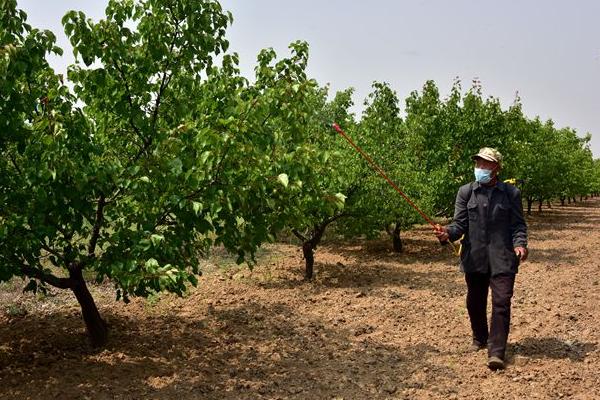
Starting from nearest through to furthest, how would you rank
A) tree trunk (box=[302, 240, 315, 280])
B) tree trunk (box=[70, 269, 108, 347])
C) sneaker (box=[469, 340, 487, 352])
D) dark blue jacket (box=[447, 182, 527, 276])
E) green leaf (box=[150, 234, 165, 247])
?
1. green leaf (box=[150, 234, 165, 247])
2. dark blue jacket (box=[447, 182, 527, 276])
3. sneaker (box=[469, 340, 487, 352])
4. tree trunk (box=[70, 269, 108, 347])
5. tree trunk (box=[302, 240, 315, 280])

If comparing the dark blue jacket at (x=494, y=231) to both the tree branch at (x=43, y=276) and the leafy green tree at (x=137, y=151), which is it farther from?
the tree branch at (x=43, y=276)

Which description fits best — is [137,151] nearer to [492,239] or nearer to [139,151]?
[139,151]

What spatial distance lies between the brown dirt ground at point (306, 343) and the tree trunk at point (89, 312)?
7.4 inches

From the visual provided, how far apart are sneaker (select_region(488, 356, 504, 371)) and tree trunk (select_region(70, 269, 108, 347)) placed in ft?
17.7

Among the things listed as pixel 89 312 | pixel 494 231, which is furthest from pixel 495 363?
pixel 89 312

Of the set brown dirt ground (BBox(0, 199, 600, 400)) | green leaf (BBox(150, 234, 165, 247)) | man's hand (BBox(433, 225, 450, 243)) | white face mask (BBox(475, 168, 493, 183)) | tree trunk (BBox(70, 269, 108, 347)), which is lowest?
brown dirt ground (BBox(0, 199, 600, 400))

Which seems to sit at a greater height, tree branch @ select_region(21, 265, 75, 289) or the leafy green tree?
the leafy green tree

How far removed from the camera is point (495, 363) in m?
6.33

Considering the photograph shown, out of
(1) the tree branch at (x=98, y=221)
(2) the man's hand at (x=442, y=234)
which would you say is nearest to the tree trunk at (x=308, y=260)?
(2) the man's hand at (x=442, y=234)

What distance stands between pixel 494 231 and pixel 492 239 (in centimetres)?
10

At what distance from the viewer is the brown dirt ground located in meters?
6.14

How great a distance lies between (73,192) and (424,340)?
214 inches

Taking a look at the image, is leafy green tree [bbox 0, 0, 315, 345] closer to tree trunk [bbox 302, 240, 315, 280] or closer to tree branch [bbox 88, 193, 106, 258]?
tree branch [bbox 88, 193, 106, 258]

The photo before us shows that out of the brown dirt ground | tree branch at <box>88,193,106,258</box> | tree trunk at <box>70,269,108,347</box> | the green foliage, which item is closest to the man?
the brown dirt ground
